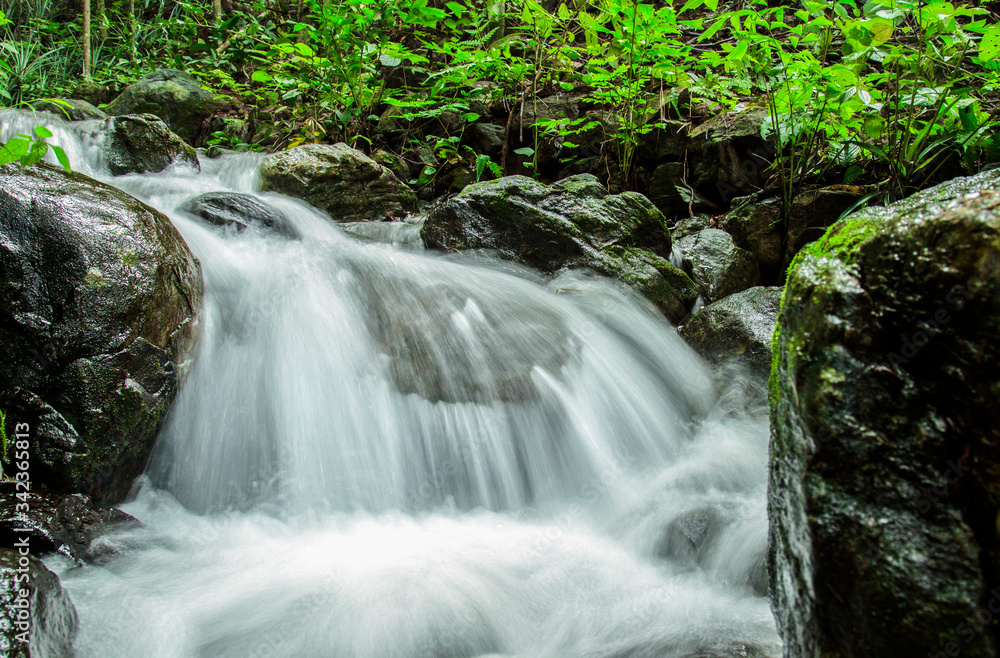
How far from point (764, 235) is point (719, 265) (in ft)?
1.58

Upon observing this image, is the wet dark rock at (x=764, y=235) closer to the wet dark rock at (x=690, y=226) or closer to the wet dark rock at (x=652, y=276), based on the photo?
the wet dark rock at (x=690, y=226)

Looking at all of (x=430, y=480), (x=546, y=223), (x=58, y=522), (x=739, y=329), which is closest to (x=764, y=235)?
(x=739, y=329)

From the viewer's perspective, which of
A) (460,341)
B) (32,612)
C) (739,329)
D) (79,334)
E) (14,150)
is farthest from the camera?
(739,329)

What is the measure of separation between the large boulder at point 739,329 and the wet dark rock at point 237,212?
316cm

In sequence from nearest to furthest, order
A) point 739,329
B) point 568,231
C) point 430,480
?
point 430,480 → point 739,329 → point 568,231

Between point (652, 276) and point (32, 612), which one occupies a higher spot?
point (652, 276)

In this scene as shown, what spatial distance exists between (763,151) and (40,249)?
5241 millimetres

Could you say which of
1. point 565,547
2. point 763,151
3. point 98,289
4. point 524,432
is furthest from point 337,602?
point 763,151

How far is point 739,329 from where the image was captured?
11.7 ft

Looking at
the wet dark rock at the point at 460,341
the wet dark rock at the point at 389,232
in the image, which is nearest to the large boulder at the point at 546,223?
the wet dark rock at the point at 389,232

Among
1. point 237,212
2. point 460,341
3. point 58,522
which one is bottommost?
point 58,522

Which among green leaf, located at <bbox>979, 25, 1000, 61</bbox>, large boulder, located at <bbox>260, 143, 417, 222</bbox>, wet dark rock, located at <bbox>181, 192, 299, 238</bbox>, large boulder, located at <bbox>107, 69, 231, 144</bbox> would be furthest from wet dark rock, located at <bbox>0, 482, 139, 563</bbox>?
large boulder, located at <bbox>107, 69, 231, 144</bbox>

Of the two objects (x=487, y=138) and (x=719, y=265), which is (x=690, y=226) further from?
(x=487, y=138)

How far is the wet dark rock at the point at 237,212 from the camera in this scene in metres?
4.28
